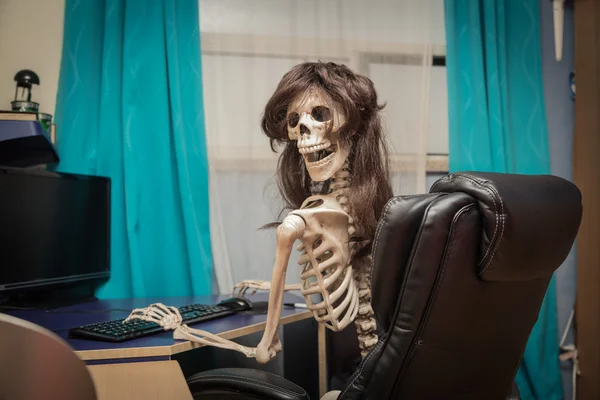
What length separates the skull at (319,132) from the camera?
4.56 ft

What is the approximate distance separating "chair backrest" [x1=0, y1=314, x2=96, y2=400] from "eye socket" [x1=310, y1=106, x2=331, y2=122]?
109 centimetres

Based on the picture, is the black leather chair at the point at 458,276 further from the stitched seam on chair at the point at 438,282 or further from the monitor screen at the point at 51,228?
the monitor screen at the point at 51,228

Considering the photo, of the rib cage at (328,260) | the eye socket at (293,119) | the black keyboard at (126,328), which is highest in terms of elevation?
the eye socket at (293,119)

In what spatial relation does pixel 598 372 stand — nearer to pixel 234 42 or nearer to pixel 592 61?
pixel 592 61

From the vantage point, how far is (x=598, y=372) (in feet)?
7.39

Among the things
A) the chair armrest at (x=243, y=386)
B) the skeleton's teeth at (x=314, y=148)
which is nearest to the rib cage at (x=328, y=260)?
the skeleton's teeth at (x=314, y=148)

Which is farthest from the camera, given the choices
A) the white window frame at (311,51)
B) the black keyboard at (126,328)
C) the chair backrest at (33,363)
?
the white window frame at (311,51)

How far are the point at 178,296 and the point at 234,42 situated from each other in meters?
1.08

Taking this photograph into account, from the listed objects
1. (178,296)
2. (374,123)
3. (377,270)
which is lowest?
(178,296)

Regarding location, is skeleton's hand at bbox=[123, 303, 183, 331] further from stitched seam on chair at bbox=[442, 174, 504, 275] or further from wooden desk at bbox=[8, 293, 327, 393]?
stitched seam on chair at bbox=[442, 174, 504, 275]

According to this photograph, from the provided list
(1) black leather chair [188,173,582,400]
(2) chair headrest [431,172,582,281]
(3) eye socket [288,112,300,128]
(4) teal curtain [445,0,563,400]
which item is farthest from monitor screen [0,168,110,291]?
(4) teal curtain [445,0,563,400]

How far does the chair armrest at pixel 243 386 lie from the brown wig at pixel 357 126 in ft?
1.43

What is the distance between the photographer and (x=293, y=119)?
1.45m

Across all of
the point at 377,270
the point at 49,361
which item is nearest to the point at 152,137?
the point at 377,270
